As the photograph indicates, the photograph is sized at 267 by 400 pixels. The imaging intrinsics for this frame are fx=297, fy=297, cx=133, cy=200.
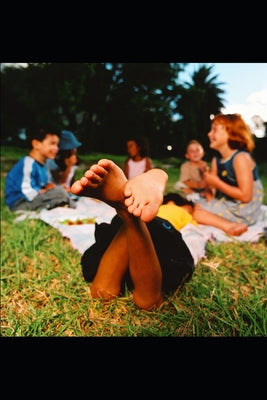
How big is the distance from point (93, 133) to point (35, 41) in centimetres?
141

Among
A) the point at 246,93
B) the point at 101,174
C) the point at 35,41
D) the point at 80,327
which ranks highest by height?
the point at 35,41

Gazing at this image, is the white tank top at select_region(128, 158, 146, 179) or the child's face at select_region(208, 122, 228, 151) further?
the white tank top at select_region(128, 158, 146, 179)

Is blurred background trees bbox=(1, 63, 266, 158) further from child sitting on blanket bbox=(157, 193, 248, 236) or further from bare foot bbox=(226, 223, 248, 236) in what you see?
bare foot bbox=(226, 223, 248, 236)

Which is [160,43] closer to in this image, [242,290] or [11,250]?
[242,290]

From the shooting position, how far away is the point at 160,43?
178 cm

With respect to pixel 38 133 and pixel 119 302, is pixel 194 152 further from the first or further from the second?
pixel 119 302

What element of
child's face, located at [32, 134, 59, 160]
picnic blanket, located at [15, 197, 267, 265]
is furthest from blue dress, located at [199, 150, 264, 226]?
child's face, located at [32, 134, 59, 160]

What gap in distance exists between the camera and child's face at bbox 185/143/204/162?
4.12 metres

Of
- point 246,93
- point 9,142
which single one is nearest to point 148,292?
point 246,93

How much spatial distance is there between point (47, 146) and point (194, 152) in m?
2.05

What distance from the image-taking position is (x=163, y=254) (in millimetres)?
1483

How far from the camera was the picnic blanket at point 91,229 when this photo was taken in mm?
2088

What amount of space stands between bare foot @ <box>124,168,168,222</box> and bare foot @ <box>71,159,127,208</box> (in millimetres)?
36
